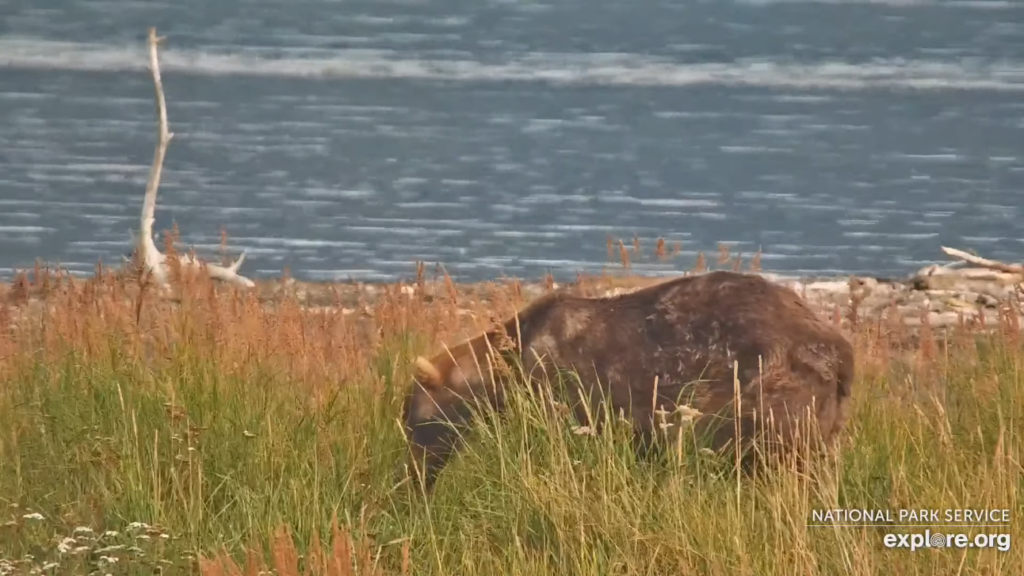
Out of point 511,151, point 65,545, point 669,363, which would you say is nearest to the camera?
point 65,545

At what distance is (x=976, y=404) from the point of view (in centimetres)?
621

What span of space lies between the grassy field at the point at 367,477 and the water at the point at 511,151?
806cm

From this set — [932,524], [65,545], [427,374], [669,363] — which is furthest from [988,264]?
[65,545]

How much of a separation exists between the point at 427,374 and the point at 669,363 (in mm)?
818

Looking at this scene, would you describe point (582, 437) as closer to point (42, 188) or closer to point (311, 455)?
point (311, 455)

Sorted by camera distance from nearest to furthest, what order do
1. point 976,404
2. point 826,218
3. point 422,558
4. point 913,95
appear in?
point 422,558
point 976,404
point 826,218
point 913,95

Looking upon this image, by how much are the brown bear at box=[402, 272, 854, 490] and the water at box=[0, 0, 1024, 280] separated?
9.04 m

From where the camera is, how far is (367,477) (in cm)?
563

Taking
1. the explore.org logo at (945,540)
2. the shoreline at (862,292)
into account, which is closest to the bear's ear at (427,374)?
the explore.org logo at (945,540)

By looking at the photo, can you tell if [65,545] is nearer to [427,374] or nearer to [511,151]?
[427,374]

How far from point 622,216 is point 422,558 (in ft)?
46.0

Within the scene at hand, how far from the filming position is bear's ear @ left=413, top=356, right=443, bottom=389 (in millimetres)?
5555

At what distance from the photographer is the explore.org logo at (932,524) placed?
187 inches

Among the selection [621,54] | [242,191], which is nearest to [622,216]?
[242,191]
